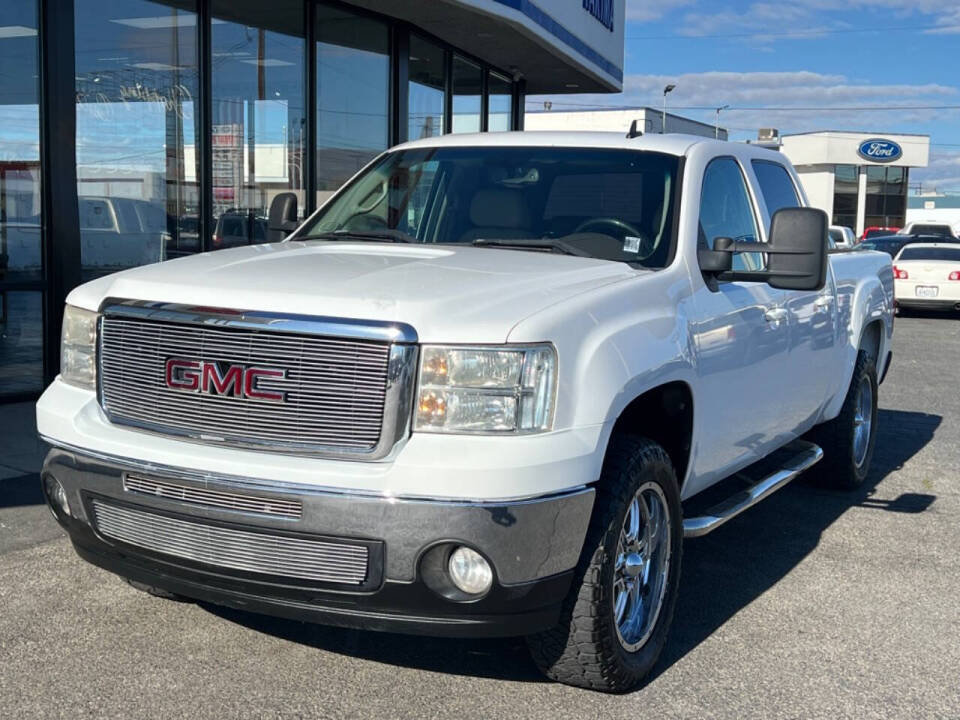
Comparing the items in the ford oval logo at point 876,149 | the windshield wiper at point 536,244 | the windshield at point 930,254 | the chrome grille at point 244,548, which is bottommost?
the chrome grille at point 244,548

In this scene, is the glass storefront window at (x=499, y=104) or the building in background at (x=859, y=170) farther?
the building in background at (x=859, y=170)

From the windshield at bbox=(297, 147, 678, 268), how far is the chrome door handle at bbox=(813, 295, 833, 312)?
51.1 inches

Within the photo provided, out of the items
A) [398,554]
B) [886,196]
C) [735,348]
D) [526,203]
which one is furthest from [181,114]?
[886,196]

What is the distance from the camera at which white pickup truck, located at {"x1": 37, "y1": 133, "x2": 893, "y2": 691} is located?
11.2ft

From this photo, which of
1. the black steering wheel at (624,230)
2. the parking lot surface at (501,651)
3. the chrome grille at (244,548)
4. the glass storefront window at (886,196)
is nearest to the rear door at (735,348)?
the black steering wheel at (624,230)

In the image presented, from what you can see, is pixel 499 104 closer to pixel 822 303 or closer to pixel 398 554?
pixel 822 303

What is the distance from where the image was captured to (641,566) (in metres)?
4.04

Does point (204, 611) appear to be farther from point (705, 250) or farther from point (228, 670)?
point (705, 250)

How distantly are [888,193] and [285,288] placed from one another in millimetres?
78255

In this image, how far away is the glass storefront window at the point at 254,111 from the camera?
10867 mm

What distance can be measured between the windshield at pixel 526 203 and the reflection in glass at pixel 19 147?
14.5 feet

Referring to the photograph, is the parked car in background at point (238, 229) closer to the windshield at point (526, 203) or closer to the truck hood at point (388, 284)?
the windshield at point (526, 203)

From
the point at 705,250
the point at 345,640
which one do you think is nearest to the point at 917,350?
the point at 705,250

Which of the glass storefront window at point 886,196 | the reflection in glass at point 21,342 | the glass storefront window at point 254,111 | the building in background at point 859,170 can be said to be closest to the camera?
the reflection in glass at point 21,342
